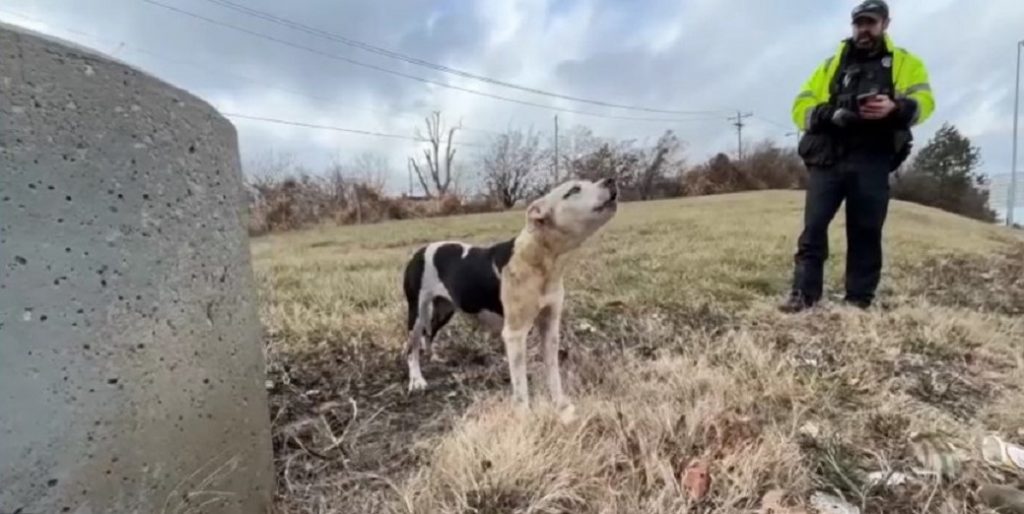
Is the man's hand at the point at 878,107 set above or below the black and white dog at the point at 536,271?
above

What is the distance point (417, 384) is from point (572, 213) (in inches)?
42.2

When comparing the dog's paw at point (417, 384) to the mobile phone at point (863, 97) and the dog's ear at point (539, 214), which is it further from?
the mobile phone at point (863, 97)

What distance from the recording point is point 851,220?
4352mm

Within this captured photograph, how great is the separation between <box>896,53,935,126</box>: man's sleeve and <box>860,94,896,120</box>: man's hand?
0.10 m

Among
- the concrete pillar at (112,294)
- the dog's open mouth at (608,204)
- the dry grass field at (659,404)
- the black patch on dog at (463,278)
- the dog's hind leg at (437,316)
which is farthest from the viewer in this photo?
the dog's hind leg at (437,316)

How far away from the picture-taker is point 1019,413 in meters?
2.42

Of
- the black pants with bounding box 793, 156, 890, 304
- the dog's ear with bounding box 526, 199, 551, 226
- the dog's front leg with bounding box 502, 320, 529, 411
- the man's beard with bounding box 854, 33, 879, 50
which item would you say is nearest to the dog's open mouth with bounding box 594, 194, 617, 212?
the dog's ear with bounding box 526, 199, 551, 226

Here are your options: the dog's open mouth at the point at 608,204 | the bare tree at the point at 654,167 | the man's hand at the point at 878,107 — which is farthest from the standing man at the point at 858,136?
the bare tree at the point at 654,167

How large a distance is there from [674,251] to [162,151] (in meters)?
7.43

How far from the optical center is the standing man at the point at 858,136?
403cm

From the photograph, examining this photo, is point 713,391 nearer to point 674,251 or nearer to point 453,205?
point 674,251

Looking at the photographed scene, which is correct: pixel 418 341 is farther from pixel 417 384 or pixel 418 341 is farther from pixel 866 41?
pixel 866 41

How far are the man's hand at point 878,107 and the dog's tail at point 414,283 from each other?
9.17ft

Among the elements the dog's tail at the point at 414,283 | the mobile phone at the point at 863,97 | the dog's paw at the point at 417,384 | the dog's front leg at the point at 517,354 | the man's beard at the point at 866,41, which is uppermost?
the man's beard at the point at 866,41
